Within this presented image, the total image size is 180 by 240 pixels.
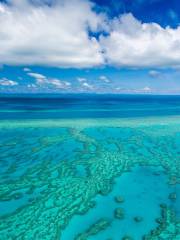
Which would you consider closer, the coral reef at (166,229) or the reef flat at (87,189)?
the coral reef at (166,229)

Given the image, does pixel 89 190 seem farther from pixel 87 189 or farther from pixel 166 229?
pixel 166 229

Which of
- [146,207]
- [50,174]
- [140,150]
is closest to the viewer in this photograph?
[146,207]

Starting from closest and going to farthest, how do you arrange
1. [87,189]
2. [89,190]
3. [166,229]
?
[166,229], [89,190], [87,189]

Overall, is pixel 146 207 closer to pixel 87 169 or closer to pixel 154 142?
pixel 87 169

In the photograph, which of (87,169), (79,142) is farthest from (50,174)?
(79,142)

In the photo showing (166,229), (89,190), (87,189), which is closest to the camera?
(166,229)

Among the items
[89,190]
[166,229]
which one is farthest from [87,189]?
[166,229]

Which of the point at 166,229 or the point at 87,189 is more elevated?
the point at 87,189

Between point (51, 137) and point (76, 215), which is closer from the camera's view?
point (76, 215)
